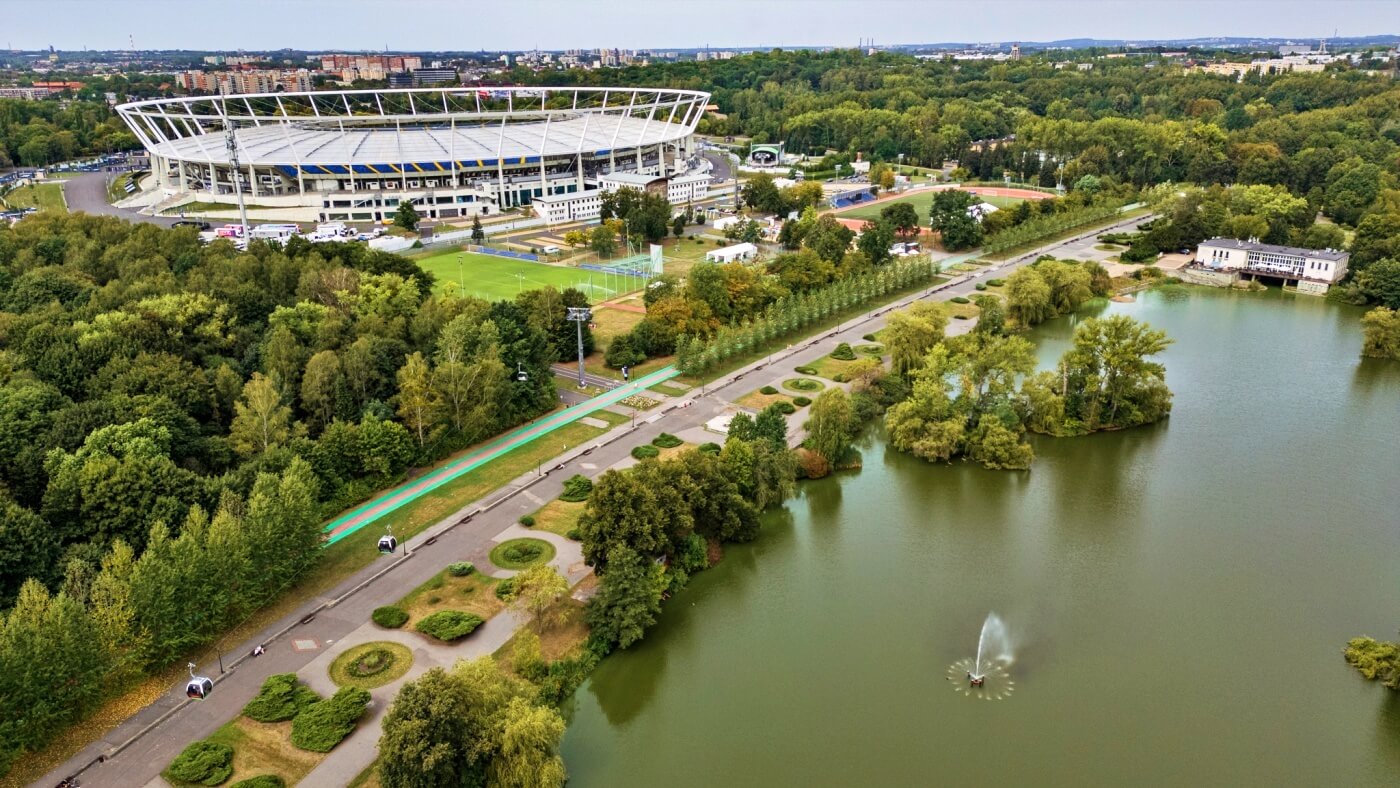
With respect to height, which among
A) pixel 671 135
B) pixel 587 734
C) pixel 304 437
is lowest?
pixel 587 734

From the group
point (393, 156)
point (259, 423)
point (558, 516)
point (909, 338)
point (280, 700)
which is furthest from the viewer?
point (393, 156)

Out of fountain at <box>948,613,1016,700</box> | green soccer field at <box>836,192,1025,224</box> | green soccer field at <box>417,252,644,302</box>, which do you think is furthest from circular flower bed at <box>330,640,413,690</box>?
green soccer field at <box>836,192,1025,224</box>

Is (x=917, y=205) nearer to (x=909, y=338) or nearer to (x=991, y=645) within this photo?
(x=909, y=338)

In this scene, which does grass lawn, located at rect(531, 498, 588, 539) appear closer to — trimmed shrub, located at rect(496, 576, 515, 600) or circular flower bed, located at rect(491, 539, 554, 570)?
circular flower bed, located at rect(491, 539, 554, 570)

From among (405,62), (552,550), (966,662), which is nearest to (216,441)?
(552,550)

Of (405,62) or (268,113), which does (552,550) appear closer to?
(268,113)

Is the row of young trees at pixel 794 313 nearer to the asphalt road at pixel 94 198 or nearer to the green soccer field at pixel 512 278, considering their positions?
the green soccer field at pixel 512 278

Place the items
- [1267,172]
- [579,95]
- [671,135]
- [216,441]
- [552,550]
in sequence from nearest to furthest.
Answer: [552,550]
[216,441]
[1267,172]
[671,135]
[579,95]

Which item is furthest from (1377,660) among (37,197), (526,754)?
(37,197)
